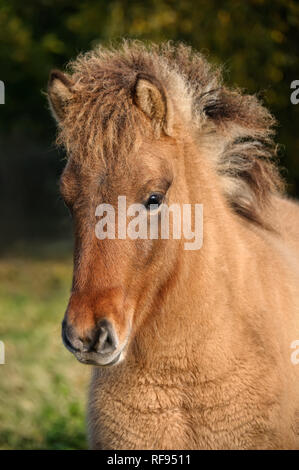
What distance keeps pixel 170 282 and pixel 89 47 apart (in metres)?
11.4

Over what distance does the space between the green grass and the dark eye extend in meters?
1.74

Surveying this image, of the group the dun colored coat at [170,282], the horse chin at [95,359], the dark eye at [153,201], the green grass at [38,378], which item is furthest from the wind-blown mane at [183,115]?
the green grass at [38,378]

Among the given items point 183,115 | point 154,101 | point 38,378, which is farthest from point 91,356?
point 38,378

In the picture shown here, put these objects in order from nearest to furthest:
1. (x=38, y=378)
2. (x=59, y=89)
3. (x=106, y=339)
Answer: (x=106, y=339), (x=59, y=89), (x=38, y=378)

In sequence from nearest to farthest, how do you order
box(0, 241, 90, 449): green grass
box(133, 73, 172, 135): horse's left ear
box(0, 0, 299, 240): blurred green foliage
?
box(133, 73, 172, 135): horse's left ear
box(0, 241, 90, 449): green grass
box(0, 0, 299, 240): blurred green foliage

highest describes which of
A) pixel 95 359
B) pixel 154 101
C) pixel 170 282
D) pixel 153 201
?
pixel 154 101

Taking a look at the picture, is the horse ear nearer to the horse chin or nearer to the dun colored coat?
the dun colored coat

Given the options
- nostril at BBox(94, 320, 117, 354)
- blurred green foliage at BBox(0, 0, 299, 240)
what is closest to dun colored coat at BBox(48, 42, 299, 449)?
nostril at BBox(94, 320, 117, 354)

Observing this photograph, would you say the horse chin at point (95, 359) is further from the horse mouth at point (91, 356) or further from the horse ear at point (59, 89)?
the horse ear at point (59, 89)

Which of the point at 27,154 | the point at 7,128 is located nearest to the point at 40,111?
the point at 7,128

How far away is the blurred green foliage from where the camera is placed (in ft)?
37.8

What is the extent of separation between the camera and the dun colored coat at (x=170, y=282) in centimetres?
338

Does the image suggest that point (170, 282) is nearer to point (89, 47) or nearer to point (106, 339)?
point (106, 339)

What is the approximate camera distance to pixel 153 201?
3.45 m
